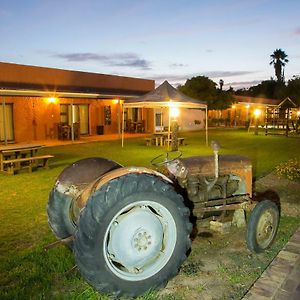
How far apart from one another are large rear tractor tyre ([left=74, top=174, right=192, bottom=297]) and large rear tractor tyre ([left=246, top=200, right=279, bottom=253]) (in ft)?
3.94

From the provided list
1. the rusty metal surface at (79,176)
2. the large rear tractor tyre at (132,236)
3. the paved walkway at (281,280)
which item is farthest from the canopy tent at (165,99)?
the large rear tractor tyre at (132,236)

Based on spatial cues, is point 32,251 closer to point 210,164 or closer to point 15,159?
point 210,164

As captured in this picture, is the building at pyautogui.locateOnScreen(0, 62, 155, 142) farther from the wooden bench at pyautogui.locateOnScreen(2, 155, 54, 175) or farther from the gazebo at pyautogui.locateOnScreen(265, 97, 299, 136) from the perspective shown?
the gazebo at pyautogui.locateOnScreen(265, 97, 299, 136)

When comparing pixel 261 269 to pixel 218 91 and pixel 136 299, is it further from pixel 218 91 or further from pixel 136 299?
pixel 218 91

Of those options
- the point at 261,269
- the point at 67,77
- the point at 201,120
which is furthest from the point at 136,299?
the point at 201,120

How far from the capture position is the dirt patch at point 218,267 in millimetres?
3268

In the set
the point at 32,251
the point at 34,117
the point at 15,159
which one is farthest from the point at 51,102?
the point at 32,251

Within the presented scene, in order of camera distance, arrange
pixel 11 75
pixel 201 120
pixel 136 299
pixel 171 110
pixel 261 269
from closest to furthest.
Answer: pixel 136 299 → pixel 261 269 → pixel 171 110 → pixel 11 75 → pixel 201 120

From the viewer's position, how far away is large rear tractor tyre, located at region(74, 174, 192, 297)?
2807 millimetres

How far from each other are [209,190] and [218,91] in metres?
30.7

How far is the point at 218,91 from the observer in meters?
33.7

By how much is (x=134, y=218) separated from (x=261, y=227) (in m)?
1.95

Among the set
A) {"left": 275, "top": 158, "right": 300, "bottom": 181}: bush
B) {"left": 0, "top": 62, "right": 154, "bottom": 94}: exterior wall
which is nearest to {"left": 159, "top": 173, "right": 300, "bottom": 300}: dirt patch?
{"left": 275, "top": 158, "right": 300, "bottom": 181}: bush

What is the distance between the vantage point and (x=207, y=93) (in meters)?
32.8
